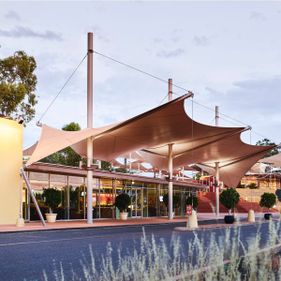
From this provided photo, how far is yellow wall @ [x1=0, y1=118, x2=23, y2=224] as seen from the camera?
28359 millimetres

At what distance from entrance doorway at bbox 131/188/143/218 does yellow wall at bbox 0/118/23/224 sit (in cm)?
1338

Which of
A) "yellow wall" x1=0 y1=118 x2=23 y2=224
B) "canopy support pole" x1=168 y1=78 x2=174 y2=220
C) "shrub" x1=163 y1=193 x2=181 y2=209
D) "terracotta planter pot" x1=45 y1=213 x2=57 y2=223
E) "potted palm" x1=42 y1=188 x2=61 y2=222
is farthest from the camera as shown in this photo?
"shrub" x1=163 y1=193 x2=181 y2=209

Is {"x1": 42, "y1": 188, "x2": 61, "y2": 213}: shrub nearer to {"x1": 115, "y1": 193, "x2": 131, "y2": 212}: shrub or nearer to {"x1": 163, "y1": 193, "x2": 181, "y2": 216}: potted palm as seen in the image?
{"x1": 115, "y1": 193, "x2": 131, "y2": 212}: shrub

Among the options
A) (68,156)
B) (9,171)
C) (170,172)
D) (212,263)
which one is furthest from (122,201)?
(212,263)

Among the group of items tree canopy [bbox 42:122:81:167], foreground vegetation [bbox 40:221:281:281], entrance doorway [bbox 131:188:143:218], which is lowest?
foreground vegetation [bbox 40:221:281:281]

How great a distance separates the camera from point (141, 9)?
15.5 metres

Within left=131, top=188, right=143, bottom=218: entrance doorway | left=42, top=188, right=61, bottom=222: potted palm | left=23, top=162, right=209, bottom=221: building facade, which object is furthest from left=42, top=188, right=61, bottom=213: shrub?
left=131, top=188, right=143, bottom=218: entrance doorway

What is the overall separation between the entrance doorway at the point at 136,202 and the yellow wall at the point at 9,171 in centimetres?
1338

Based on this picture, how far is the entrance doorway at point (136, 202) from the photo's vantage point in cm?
4128

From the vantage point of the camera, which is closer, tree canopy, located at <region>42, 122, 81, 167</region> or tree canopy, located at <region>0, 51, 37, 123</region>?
tree canopy, located at <region>0, 51, 37, 123</region>

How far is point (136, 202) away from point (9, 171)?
1479 cm

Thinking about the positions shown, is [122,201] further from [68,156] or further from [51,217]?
[68,156]

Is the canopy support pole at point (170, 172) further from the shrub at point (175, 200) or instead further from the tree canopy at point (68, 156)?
the tree canopy at point (68, 156)

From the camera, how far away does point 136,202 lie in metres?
41.7
